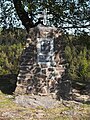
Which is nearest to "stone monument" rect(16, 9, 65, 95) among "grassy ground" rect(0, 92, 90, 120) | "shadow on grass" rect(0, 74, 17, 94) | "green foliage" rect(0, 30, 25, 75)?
"shadow on grass" rect(0, 74, 17, 94)

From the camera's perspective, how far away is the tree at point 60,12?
1111 cm

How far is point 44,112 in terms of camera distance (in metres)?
8.33

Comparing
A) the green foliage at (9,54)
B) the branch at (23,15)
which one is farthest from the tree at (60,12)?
the green foliage at (9,54)

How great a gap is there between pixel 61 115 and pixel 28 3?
172 inches

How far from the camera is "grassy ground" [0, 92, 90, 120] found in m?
7.71

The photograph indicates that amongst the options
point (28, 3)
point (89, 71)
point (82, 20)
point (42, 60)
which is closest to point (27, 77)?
point (42, 60)

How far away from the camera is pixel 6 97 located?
995cm

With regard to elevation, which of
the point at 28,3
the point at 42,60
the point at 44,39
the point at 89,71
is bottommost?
the point at 89,71

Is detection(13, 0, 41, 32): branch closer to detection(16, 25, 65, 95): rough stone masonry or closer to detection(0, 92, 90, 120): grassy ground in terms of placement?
detection(16, 25, 65, 95): rough stone masonry

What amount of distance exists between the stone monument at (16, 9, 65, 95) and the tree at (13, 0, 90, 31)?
836mm

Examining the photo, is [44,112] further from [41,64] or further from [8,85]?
[8,85]

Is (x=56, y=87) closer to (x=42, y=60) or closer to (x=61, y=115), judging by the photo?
(x=42, y=60)

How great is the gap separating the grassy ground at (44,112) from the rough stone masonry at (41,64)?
136cm

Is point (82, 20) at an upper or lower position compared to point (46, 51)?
upper
